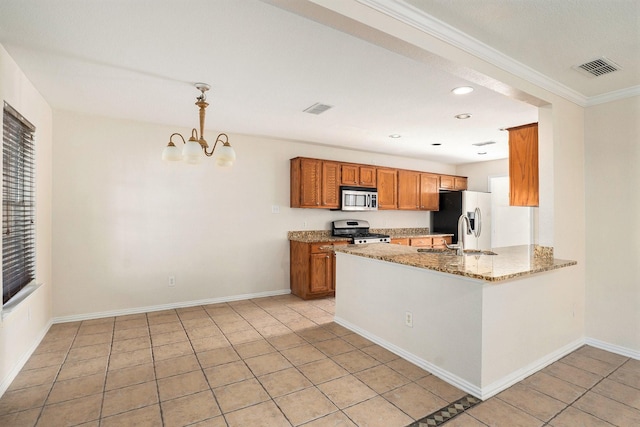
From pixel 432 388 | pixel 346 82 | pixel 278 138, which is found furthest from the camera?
pixel 278 138

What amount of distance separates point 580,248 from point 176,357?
3.87m

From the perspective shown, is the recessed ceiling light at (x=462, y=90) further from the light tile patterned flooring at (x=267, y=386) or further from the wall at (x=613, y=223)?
the light tile patterned flooring at (x=267, y=386)

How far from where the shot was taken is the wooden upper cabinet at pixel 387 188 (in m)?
5.94

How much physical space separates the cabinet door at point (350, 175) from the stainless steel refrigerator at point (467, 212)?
7.11 feet

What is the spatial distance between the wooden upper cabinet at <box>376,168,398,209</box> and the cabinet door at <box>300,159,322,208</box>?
4.27 feet

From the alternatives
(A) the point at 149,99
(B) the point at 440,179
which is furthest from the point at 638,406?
(B) the point at 440,179

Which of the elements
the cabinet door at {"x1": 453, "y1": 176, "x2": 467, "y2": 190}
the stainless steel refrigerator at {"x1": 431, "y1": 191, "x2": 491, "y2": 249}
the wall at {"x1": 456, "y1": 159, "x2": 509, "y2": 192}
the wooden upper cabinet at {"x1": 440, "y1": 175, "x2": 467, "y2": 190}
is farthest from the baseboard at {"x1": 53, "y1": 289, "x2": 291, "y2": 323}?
the wall at {"x1": 456, "y1": 159, "x2": 509, "y2": 192}

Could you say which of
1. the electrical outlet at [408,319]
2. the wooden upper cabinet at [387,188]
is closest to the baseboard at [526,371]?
the electrical outlet at [408,319]

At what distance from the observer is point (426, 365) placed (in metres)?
2.62

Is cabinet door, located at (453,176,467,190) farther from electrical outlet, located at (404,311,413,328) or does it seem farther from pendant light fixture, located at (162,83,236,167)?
pendant light fixture, located at (162,83,236,167)

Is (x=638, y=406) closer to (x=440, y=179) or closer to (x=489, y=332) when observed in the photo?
(x=489, y=332)

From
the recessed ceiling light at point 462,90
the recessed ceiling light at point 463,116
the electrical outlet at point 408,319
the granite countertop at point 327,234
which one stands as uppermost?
the recessed ceiling light at point 463,116

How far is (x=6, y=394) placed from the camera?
2.28 m

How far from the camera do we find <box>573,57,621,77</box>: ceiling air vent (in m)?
2.42
